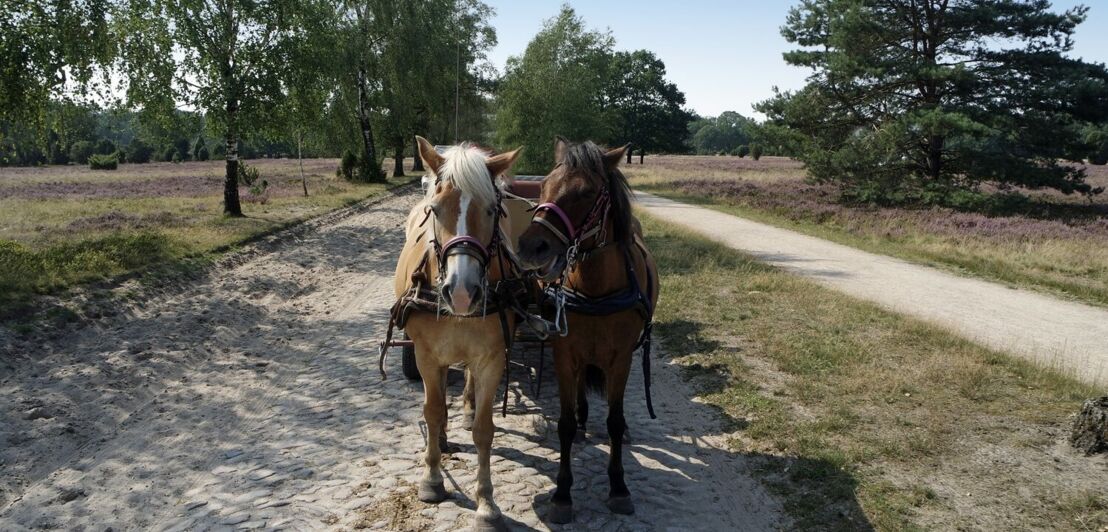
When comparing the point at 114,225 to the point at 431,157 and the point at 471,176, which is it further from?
the point at 471,176

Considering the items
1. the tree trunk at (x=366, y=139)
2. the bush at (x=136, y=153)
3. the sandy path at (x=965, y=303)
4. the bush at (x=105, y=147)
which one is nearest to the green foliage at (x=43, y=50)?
the sandy path at (x=965, y=303)

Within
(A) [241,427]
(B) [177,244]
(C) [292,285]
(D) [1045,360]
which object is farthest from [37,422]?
(D) [1045,360]

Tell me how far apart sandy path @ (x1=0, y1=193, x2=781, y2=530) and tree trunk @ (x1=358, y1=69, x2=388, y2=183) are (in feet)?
77.9

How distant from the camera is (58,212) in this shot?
19.6 meters

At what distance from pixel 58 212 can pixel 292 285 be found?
45.8 feet

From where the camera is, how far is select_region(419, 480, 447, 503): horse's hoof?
4176mm

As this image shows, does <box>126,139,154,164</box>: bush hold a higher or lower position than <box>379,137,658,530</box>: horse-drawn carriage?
higher

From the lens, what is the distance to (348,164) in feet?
115

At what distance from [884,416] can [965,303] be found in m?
6.00

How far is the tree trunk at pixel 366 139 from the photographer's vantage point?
1190 inches

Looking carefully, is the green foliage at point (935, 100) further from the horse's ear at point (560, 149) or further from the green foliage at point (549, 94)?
the horse's ear at point (560, 149)

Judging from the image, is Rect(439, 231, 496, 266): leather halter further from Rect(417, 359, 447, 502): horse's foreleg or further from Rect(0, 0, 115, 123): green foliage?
Rect(0, 0, 115, 123): green foliage

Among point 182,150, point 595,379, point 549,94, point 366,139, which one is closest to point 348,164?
point 366,139

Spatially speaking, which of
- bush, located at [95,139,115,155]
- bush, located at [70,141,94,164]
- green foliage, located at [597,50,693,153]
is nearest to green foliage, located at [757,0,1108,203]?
green foliage, located at [597,50,693,153]
